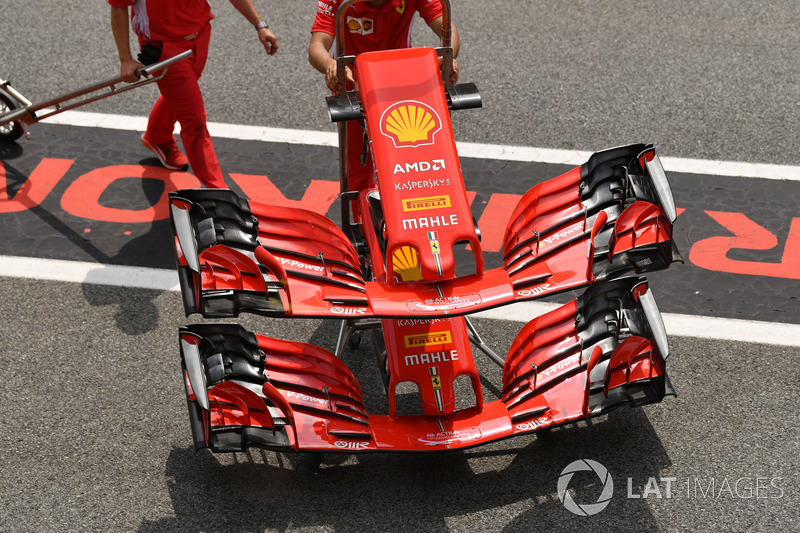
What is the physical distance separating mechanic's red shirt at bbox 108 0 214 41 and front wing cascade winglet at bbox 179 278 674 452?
2158mm

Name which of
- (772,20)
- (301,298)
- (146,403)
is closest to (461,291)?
(301,298)

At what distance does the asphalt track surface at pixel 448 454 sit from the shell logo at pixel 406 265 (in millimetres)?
915

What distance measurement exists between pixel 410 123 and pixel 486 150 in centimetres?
247

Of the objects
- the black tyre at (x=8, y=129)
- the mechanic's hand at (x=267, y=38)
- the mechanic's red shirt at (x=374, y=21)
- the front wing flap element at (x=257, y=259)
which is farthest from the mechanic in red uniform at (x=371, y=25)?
the black tyre at (x=8, y=129)

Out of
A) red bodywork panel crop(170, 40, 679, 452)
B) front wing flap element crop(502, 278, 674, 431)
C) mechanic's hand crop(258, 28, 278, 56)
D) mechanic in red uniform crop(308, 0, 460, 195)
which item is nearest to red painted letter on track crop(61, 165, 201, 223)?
mechanic's hand crop(258, 28, 278, 56)

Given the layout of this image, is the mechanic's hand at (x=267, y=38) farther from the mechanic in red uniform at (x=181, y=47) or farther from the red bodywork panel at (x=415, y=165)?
the red bodywork panel at (x=415, y=165)

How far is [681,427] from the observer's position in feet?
14.4

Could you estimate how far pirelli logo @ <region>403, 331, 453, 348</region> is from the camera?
4.12 m

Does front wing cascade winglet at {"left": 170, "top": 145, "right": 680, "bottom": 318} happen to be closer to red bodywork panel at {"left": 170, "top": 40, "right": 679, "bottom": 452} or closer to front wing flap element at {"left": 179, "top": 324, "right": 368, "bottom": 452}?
red bodywork panel at {"left": 170, "top": 40, "right": 679, "bottom": 452}

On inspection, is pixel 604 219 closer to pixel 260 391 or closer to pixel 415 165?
pixel 415 165

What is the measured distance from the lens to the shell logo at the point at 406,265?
391cm

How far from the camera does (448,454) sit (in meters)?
4.20
